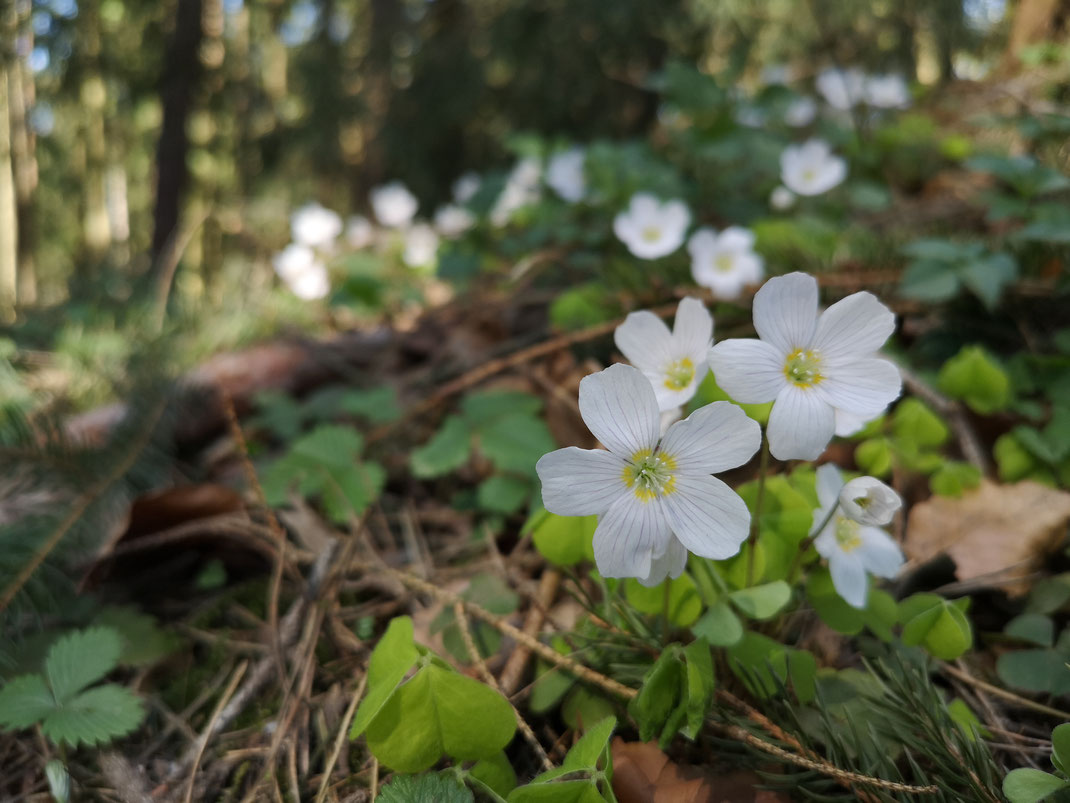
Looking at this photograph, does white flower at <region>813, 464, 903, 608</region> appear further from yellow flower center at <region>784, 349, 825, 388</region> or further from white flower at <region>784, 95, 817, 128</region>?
white flower at <region>784, 95, 817, 128</region>

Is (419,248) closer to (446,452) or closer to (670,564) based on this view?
(446,452)

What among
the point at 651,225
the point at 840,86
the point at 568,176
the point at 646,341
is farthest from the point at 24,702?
the point at 840,86

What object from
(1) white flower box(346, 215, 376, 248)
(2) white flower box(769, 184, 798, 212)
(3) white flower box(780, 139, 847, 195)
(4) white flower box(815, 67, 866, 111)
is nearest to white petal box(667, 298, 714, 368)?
(3) white flower box(780, 139, 847, 195)

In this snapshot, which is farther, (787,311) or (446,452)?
(446,452)

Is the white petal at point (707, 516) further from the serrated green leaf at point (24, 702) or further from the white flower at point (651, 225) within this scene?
the white flower at point (651, 225)

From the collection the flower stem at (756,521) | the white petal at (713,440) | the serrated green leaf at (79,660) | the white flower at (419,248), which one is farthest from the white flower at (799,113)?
the serrated green leaf at (79,660)

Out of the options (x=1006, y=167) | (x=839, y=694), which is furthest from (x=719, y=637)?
(x=1006, y=167)
